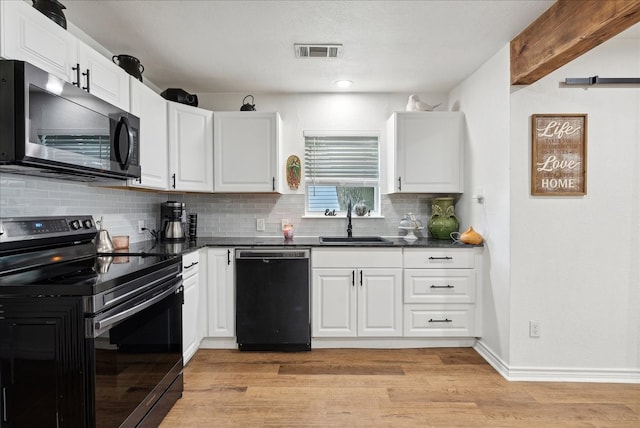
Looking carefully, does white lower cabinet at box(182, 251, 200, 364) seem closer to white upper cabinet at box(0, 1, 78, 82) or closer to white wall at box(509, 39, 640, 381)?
white upper cabinet at box(0, 1, 78, 82)

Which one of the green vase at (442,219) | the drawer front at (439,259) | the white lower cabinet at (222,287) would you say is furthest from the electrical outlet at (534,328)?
the white lower cabinet at (222,287)

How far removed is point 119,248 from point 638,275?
363 centimetres

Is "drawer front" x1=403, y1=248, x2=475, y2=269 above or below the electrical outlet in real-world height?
above

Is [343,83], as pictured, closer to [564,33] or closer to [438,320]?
[564,33]

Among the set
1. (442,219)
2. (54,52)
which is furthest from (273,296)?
(54,52)

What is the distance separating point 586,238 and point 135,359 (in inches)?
113

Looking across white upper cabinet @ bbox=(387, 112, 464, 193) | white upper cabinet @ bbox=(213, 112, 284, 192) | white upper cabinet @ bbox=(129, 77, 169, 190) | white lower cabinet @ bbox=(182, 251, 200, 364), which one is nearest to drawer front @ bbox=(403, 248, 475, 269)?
white upper cabinet @ bbox=(387, 112, 464, 193)

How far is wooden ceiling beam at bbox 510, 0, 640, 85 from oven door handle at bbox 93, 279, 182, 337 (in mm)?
2573

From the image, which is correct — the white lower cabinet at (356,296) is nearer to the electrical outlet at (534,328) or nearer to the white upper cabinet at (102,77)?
the electrical outlet at (534,328)

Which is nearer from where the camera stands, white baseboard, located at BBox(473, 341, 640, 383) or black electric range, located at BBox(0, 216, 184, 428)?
black electric range, located at BBox(0, 216, 184, 428)

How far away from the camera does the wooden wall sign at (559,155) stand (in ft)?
8.02

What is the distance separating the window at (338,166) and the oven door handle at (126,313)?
1937mm

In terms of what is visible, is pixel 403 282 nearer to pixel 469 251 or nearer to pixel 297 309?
pixel 469 251

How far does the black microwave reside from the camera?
1.35m
